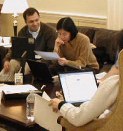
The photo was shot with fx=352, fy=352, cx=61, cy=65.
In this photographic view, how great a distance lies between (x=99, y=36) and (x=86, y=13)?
2.65 ft

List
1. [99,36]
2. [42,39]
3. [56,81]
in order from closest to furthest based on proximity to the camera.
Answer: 1. [56,81]
2. [42,39]
3. [99,36]

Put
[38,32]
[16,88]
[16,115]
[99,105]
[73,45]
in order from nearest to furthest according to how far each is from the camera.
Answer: [99,105], [16,115], [16,88], [73,45], [38,32]

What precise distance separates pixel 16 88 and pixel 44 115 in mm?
608

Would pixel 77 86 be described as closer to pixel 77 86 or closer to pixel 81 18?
pixel 77 86

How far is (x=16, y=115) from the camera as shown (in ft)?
7.47

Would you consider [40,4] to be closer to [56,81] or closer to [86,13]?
[86,13]

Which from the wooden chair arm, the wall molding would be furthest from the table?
the wall molding

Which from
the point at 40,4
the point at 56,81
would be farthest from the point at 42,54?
the point at 40,4

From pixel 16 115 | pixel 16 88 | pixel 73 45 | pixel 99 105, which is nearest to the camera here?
pixel 99 105

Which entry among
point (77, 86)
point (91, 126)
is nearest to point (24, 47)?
point (77, 86)

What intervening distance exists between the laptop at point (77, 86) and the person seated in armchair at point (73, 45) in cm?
98

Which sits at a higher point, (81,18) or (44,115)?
(81,18)

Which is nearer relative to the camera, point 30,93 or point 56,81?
point 30,93

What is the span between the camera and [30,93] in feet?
8.32
